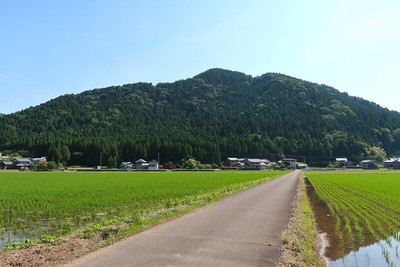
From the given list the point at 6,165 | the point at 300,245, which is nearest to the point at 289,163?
the point at 6,165

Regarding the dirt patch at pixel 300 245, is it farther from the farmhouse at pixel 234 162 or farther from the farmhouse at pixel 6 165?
the farmhouse at pixel 234 162

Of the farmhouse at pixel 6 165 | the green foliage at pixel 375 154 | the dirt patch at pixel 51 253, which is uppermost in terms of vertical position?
the green foliage at pixel 375 154

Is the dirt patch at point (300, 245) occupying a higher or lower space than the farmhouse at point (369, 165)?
lower

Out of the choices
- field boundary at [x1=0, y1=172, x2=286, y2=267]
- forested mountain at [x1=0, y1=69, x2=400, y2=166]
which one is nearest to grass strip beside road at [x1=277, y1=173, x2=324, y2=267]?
field boundary at [x1=0, y1=172, x2=286, y2=267]

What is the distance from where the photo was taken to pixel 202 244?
424 inches

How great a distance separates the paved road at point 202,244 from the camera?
8.99 m

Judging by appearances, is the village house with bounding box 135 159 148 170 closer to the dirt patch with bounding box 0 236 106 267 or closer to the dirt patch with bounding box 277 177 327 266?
the dirt patch with bounding box 277 177 327 266

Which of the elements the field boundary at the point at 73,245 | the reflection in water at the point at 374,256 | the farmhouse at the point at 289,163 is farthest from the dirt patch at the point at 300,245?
the farmhouse at the point at 289,163

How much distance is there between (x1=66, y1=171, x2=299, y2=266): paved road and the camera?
8992 millimetres

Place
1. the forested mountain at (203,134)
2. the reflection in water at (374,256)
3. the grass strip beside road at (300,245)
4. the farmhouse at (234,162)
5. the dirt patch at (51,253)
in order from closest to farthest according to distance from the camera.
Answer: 1. the dirt patch at (51,253)
2. the grass strip beside road at (300,245)
3. the reflection in water at (374,256)
4. the forested mountain at (203,134)
5. the farmhouse at (234,162)

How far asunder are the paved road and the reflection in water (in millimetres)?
2071

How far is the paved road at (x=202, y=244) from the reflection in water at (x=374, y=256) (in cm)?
207

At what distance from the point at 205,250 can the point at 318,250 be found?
4.28 meters

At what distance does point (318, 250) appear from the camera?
1192 centimetres
